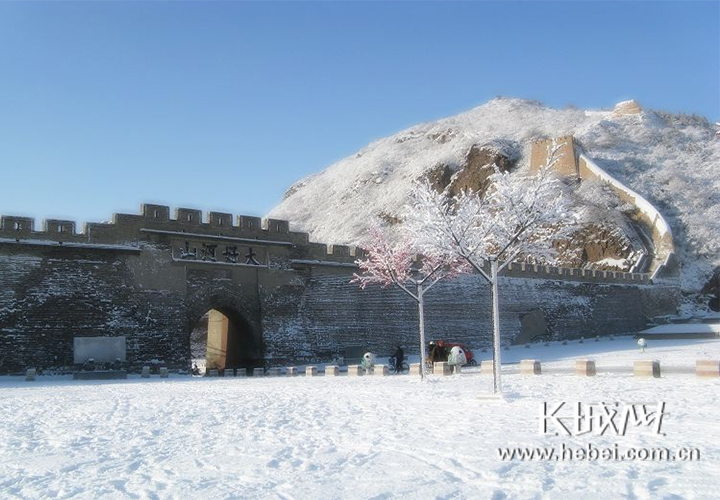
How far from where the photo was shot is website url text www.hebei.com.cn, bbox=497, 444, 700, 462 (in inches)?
252

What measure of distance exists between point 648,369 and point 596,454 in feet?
28.1

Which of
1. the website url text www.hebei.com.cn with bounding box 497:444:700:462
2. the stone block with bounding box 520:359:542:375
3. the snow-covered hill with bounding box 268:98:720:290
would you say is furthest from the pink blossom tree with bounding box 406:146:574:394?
→ the snow-covered hill with bounding box 268:98:720:290

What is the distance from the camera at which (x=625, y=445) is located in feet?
23.0

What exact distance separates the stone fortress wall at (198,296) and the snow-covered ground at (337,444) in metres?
6.58

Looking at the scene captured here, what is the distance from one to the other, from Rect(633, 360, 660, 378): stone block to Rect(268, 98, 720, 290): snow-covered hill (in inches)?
1148

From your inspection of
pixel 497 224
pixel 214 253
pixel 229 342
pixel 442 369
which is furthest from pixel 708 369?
pixel 229 342

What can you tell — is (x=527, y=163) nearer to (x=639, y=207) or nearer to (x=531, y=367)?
(x=639, y=207)

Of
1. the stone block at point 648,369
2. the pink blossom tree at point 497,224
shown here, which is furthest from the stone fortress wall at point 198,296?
the stone block at point 648,369

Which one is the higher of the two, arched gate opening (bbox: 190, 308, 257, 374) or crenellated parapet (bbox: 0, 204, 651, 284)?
crenellated parapet (bbox: 0, 204, 651, 284)

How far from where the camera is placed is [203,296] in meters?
22.6

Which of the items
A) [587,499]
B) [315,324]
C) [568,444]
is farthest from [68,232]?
[587,499]

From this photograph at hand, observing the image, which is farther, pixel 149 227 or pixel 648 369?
pixel 149 227

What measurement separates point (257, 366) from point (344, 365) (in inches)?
123

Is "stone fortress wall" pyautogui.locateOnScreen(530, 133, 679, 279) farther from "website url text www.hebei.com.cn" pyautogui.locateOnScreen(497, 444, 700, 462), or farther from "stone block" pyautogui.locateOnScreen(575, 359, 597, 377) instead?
"website url text www.hebei.com.cn" pyautogui.locateOnScreen(497, 444, 700, 462)
